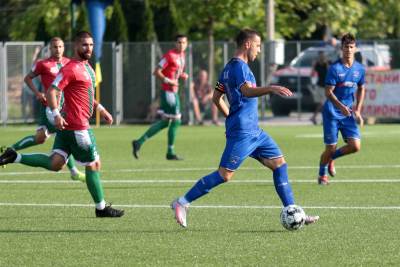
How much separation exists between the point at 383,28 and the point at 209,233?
4213 centimetres

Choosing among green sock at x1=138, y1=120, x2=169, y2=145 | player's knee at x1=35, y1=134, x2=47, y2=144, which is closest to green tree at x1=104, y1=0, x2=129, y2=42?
green sock at x1=138, y1=120, x2=169, y2=145

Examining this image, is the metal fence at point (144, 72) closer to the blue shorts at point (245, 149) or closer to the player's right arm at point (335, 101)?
the player's right arm at point (335, 101)

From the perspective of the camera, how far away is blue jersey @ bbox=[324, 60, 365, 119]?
17672 millimetres

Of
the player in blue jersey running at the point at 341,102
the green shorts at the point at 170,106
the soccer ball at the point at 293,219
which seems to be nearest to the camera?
the soccer ball at the point at 293,219

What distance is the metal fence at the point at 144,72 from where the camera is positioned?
39.2 m

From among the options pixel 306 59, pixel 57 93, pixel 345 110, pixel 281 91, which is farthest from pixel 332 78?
pixel 306 59

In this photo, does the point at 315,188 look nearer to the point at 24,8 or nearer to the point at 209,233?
the point at 209,233

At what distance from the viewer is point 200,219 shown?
1343 centimetres

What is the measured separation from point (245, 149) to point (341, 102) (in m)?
5.41

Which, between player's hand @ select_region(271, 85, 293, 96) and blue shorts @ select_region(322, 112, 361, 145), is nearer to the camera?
player's hand @ select_region(271, 85, 293, 96)

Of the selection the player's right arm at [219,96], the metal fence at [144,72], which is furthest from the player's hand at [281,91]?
the metal fence at [144,72]

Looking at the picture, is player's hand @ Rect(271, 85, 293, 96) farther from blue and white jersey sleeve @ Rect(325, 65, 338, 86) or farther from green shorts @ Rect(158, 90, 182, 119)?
green shorts @ Rect(158, 90, 182, 119)

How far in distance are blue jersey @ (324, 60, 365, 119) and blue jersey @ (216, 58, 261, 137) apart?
507cm

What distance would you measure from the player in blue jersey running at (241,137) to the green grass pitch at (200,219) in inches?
13.7
